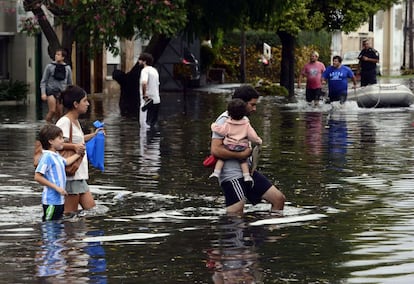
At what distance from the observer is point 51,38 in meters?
32.2

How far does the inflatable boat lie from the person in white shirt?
376 inches

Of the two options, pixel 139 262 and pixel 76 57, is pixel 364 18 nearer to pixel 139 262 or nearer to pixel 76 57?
pixel 76 57

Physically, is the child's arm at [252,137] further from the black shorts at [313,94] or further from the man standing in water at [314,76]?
the black shorts at [313,94]

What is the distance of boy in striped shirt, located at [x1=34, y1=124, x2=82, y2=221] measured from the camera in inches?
469

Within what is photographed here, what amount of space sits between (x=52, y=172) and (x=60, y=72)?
1313 cm

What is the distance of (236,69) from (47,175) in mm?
52758

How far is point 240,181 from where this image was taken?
12891mm

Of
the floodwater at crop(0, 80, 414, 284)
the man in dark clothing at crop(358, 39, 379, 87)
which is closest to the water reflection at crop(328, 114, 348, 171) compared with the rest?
the floodwater at crop(0, 80, 414, 284)

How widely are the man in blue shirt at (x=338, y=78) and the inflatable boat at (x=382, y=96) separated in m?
1.55

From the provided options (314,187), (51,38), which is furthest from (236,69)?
(314,187)

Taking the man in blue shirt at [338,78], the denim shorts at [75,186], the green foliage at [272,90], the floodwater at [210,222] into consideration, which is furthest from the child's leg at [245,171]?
the green foliage at [272,90]

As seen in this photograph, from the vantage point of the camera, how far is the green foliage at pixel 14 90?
39.7 m

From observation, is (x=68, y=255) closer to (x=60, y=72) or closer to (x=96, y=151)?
(x=96, y=151)

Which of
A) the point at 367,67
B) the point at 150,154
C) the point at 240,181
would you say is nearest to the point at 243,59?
the point at 367,67
